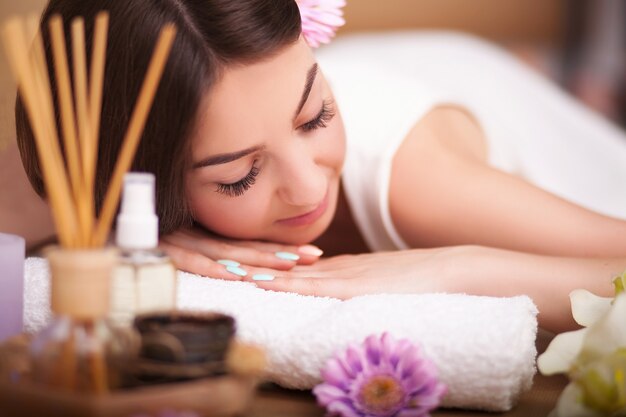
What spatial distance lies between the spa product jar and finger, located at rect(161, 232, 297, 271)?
17.4 inches

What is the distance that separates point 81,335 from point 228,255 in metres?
0.47

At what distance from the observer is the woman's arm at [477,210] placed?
1159 mm

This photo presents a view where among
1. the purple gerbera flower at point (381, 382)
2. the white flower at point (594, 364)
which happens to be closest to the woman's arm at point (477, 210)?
the white flower at point (594, 364)

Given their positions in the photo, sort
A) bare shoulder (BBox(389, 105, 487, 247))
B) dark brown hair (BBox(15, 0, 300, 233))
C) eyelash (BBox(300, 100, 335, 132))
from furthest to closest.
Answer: bare shoulder (BBox(389, 105, 487, 247))
eyelash (BBox(300, 100, 335, 132))
dark brown hair (BBox(15, 0, 300, 233))

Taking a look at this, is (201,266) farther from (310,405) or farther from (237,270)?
(310,405)

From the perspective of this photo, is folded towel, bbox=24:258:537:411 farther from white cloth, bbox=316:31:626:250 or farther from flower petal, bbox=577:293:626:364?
white cloth, bbox=316:31:626:250

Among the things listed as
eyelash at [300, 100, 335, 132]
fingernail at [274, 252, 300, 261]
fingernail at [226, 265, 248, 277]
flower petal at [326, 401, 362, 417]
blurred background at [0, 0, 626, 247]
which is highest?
blurred background at [0, 0, 626, 247]

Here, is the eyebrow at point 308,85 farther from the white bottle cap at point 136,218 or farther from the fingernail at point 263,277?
the white bottle cap at point 136,218

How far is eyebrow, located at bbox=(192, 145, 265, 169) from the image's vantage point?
1.00m

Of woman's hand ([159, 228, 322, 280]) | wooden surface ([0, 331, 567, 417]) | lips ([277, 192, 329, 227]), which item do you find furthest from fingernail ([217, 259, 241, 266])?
wooden surface ([0, 331, 567, 417])

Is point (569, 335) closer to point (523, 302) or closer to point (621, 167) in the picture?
point (523, 302)

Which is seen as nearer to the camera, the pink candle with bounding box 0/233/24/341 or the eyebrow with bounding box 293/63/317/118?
the pink candle with bounding box 0/233/24/341

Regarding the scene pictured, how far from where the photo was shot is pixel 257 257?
1.07m

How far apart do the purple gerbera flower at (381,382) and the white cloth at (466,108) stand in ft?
1.89
